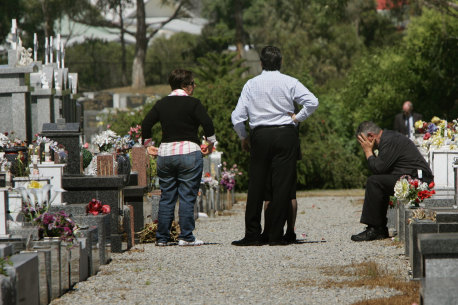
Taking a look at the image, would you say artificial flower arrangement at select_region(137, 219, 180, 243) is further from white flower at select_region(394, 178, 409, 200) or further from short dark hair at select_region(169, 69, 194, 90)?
white flower at select_region(394, 178, 409, 200)

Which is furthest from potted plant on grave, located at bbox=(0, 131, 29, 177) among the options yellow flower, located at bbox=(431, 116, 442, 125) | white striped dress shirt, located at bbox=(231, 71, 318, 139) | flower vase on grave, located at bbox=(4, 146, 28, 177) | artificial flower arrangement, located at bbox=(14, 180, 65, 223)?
yellow flower, located at bbox=(431, 116, 442, 125)

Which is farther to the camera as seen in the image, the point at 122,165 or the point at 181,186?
the point at 122,165

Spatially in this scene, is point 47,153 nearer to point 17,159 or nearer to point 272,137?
point 17,159

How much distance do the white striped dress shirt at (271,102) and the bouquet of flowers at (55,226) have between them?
8.99ft

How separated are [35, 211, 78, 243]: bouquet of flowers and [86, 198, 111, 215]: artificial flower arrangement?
141 centimetres

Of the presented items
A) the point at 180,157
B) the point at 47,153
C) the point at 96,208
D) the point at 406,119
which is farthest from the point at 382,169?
the point at 406,119

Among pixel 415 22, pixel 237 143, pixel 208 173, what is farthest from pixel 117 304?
pixel 415 22

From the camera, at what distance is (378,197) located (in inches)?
373

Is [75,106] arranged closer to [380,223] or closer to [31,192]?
[380,223]

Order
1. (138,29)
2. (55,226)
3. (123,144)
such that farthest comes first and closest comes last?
(138,29) → (123,144) → (55,226)

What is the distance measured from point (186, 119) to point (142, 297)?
3.19 meters

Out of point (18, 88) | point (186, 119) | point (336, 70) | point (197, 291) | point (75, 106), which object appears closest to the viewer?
point (197, 291)

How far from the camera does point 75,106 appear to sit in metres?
17.6

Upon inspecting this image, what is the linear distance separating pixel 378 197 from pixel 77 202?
2.88m
